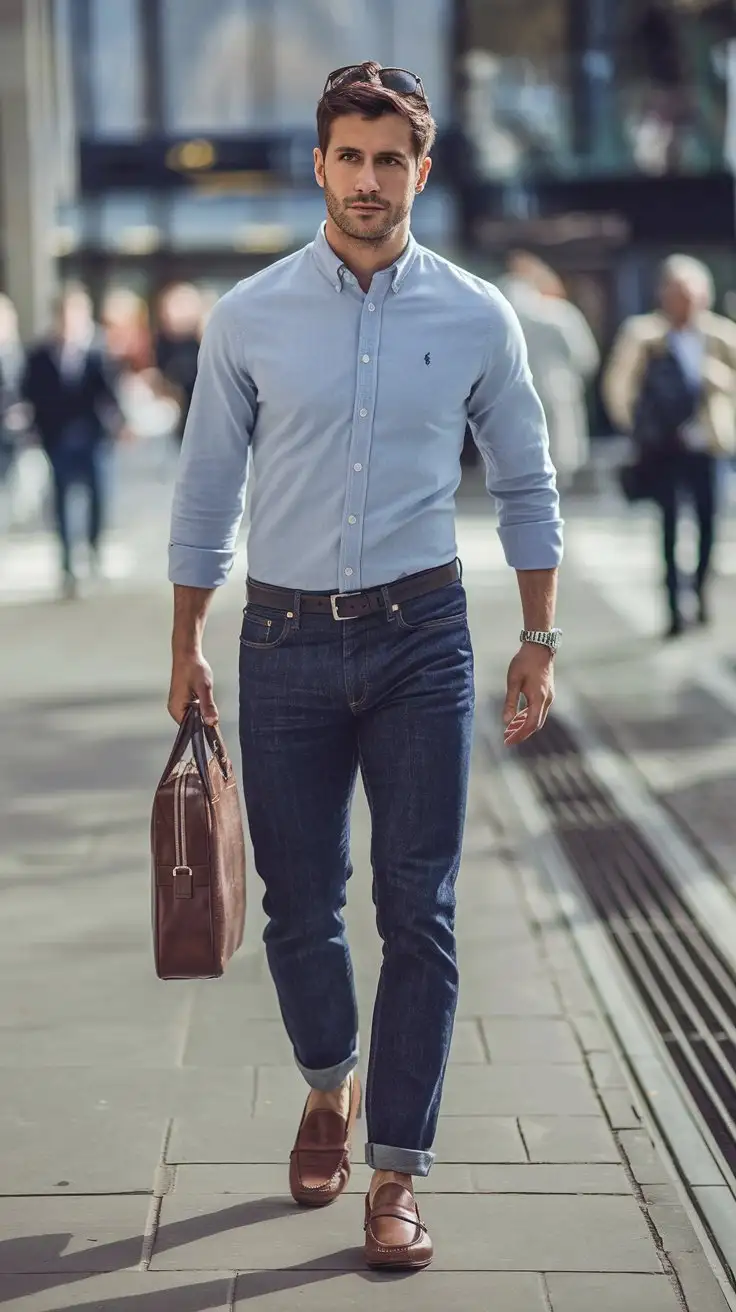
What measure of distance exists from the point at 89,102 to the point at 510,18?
6.84 metres

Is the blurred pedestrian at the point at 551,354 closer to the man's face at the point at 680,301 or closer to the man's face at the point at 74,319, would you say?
the man's face at the point at 74,319

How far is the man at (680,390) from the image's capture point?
34.1 feet

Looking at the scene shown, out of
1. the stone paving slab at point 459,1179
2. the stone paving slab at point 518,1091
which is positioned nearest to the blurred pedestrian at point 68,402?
the stone paving slab at point 518,1091

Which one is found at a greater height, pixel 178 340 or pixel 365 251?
pixel 365 251

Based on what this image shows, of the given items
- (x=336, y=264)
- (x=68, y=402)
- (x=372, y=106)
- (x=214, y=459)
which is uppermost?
(x=372, y=106)

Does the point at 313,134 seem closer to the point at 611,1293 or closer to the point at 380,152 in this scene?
the point at 380,152

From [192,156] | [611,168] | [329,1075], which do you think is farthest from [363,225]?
[192,156]

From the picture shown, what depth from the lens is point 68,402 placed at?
12.9 metres

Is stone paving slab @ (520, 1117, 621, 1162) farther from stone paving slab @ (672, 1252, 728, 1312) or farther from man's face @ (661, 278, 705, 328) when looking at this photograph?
man's face @ (661, 278, 705, 328)

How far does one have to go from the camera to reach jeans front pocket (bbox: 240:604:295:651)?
3.51 m

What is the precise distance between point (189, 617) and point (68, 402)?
31.1 feet

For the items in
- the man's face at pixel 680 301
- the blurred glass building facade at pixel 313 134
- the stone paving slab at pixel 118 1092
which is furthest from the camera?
the blurred glass building facade at pixel 313 134

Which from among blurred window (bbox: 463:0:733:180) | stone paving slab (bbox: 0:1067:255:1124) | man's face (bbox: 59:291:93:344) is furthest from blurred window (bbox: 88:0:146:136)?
stone paving slab (bbox: 0:1067:255:1124)

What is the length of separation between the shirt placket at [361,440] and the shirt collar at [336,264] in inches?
0.8
